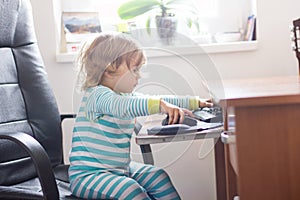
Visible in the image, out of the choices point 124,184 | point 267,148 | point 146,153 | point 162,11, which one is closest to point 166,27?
point 162,11

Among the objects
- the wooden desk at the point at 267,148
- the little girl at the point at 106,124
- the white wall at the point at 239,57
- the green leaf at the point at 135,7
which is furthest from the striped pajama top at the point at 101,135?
the green leaf at the point at 135,7

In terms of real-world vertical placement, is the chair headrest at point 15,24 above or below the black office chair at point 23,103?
above

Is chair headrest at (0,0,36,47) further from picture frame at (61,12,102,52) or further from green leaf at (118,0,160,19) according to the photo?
green leaf at (118,0,160,19)

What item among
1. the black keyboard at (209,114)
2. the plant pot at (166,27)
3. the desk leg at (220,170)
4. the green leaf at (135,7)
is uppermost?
the green leaf at (135,7)

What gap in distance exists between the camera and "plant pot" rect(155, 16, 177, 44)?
2.34m

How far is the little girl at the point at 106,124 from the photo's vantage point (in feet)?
4.81

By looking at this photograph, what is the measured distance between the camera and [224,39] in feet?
7.70

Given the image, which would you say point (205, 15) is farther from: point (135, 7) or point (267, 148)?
point (267, 148)

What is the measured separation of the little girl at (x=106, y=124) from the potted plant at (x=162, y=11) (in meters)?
0.78

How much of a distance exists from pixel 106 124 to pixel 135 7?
1036 millimetres

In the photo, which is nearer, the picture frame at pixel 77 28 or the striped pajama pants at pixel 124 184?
the striped pajama pants at pixel 124 184

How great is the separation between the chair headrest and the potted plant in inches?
25.7

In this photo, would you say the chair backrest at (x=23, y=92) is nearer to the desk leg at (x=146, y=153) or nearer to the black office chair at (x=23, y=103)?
the black office chair at (x=23, y=103)

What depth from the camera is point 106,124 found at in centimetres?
151
